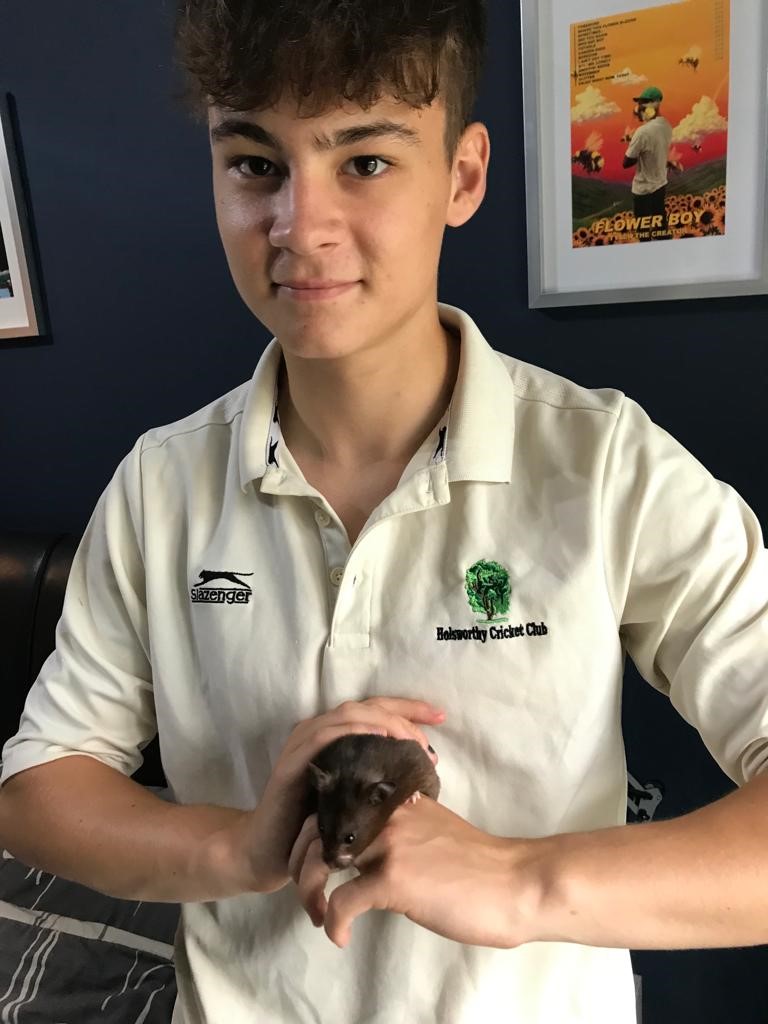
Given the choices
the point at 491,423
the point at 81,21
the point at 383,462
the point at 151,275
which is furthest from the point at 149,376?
the point at 491,423

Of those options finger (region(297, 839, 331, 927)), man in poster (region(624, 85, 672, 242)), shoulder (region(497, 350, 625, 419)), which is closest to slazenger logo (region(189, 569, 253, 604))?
finger (region(297, 839, 331, 927))

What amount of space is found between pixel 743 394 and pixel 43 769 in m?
1.25

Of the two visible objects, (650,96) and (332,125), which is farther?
(650,96)

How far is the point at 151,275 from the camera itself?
1796 millimetres

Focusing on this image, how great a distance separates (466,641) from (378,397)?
0.32 metres

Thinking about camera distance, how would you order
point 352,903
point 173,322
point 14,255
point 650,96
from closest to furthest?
point 352,903, point 650,96, point 173,322, point 14,255

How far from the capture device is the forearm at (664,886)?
0.75 metres

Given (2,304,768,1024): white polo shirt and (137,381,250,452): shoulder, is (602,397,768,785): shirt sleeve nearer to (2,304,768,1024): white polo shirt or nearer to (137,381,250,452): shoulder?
(2,304,768,1024): white polo shirt

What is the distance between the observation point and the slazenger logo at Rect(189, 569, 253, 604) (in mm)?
984

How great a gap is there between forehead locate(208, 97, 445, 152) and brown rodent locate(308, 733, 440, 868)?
627 mm

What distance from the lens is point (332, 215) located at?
834 mm

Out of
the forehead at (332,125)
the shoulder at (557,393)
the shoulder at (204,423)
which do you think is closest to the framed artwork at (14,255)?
the shoulder at (204,423)

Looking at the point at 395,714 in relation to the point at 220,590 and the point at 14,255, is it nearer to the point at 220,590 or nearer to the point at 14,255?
the point at 220,590

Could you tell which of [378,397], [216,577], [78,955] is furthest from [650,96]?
[78,955]
